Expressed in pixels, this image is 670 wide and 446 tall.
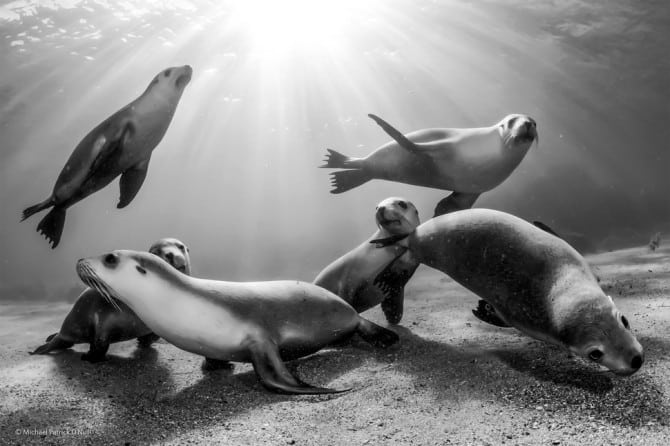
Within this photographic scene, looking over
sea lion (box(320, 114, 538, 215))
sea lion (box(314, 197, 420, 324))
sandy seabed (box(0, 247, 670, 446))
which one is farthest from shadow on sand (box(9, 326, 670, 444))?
sea lion (box(320, 114, 538, 215))

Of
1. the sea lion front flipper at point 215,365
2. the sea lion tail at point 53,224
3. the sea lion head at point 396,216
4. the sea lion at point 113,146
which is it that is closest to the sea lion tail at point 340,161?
the sea lion head at point 396,216

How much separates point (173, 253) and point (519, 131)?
3401mm

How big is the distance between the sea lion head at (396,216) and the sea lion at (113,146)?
2264 millimetres

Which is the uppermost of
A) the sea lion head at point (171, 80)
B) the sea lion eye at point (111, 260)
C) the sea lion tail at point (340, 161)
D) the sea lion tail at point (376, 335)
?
the sea lion head at point (171, 80)

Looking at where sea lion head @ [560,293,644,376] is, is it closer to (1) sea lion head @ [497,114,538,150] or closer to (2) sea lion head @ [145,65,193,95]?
(1) sea lion head @ [497,114,538,150]

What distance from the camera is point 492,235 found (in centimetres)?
276

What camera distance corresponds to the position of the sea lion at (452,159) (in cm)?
426

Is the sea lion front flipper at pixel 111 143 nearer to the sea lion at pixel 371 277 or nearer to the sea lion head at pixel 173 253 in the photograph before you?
the sea lion head at pixel 173 253

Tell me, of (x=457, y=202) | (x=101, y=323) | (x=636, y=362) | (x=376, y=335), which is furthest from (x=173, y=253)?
(x=636, y=362)

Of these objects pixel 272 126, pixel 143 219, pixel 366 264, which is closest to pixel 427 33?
pixel 272 126

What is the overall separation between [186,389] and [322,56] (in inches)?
869

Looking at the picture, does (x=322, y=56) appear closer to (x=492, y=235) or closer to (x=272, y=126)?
(x=272, y=126)

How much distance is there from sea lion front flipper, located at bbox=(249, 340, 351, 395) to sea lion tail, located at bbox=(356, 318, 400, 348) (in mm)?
914

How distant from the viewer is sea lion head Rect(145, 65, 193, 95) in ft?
13.7
